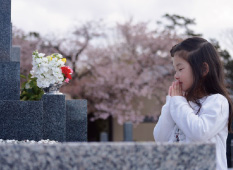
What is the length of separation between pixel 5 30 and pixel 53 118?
1.49m

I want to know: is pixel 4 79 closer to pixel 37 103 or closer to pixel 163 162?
pixel 37 103

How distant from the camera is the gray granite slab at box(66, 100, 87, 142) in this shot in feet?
19.8

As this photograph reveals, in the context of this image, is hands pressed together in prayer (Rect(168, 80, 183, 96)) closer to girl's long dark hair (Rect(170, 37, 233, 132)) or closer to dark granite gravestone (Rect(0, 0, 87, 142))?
girl's long dark hair (Rect(170, 37, 233, 132))

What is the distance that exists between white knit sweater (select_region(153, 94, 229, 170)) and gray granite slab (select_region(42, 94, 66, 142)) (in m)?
2.96

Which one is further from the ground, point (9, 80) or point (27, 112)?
point (9, 80)

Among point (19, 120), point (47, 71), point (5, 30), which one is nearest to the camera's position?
point (19, 120)

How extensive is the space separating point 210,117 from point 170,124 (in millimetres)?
342

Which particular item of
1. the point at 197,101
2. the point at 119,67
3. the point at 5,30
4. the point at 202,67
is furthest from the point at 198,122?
the point at 119,67

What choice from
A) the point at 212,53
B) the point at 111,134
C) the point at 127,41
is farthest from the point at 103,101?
the point at 212,53

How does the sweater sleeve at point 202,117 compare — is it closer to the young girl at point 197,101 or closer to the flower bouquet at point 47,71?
the young girl at point 197,101

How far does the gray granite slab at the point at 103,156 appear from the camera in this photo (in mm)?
1321

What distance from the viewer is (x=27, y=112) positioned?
512 centimetres

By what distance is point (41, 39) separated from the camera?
2286 cm

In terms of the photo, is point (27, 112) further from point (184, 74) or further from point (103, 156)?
point (103, 156)
